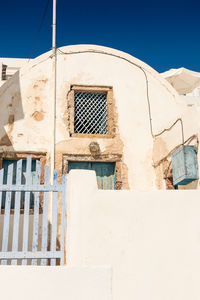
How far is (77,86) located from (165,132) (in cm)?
288

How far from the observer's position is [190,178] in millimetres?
6629

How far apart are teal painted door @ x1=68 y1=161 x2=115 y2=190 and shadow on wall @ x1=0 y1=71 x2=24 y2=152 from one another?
179 cm

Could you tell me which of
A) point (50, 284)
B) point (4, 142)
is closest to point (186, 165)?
point (50, 284)

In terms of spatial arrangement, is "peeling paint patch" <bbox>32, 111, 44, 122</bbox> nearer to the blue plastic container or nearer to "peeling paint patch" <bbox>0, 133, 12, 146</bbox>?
"peeling paint patch" <bbox>0, 133, 12, 146</bbox>

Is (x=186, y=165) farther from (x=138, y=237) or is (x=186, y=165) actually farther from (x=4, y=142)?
(x=4, y=142)

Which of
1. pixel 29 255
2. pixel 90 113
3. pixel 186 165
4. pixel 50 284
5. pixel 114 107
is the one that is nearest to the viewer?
pixel 50 284

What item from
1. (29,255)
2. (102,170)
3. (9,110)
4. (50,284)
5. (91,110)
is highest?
(91,110)

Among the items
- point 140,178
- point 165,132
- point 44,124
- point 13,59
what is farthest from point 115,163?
point 13,59

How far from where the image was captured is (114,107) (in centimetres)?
921

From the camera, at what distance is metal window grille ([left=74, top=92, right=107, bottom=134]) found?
925cm

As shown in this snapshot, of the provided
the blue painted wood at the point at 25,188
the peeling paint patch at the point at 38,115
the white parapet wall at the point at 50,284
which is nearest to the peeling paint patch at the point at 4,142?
the peeling paint patch at the point at 38,115

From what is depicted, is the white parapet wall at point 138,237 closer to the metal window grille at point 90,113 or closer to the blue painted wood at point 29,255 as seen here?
the blue painted wood at point 29,255

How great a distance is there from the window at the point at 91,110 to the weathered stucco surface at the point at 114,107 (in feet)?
0.52

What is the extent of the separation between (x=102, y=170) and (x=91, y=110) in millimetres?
1889
